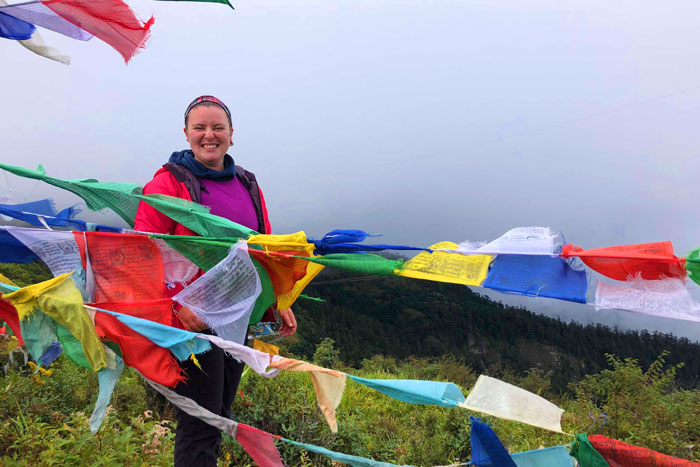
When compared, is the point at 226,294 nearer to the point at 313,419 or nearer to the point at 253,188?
the point at 253,188

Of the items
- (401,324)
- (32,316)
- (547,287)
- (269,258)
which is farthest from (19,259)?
(401,324)

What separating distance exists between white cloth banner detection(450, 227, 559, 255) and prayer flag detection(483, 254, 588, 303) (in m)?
0.02

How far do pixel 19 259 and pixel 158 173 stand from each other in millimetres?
741

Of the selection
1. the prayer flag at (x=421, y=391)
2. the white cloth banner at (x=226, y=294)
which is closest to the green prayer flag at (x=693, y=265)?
the prayer flag at (x=421, y=391)

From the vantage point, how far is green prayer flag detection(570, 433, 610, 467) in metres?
1.39

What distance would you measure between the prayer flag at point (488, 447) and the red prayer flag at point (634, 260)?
1.91ft

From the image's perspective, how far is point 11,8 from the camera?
1.68 metres

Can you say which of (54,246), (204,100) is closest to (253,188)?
(204,100)

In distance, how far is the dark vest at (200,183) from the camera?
1666 millimetres

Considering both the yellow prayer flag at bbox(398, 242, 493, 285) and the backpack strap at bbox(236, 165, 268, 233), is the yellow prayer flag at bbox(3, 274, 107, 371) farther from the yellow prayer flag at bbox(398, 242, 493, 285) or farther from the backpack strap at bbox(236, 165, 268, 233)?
the yellow prayer flag at bbox(398, 242, 493, 285)

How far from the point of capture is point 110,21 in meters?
1.76

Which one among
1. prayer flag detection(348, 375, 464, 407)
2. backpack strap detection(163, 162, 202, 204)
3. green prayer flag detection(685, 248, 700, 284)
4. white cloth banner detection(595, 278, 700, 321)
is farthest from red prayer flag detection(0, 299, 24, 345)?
green prayer flag detection(685, 248, 700, 284)

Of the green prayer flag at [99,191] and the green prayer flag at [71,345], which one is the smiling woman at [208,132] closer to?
the green prayer flag at [99,191]

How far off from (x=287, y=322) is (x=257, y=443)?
0.64m
